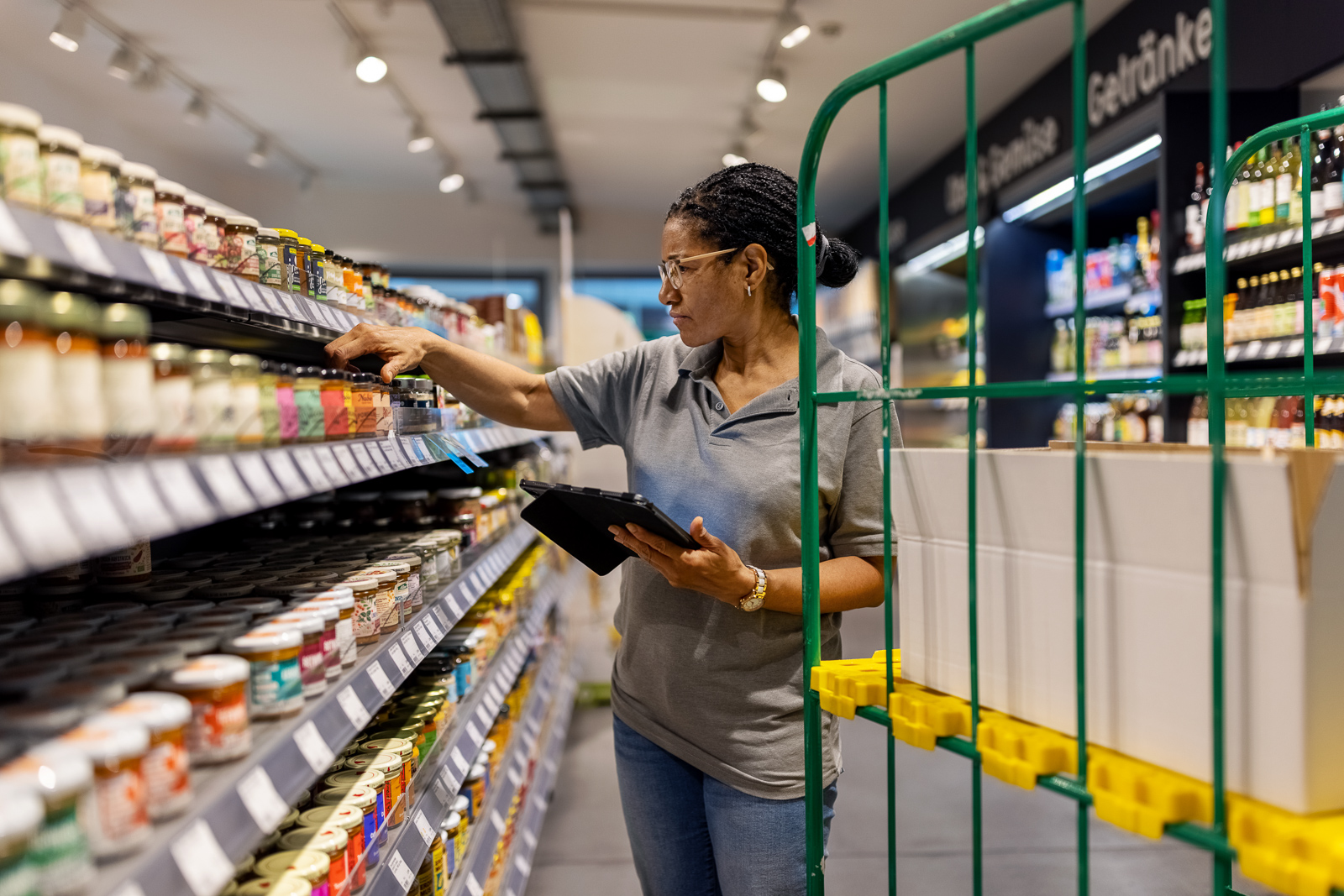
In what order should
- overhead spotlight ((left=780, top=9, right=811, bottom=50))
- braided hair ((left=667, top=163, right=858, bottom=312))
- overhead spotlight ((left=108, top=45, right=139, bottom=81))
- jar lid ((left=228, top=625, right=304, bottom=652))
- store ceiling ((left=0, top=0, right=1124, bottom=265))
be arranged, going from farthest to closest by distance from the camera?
overhead spotlight ((left=108, top=45, right=139, bottom=81))
store ceiling ((left=0, top=0, right=1124, bottom=265))
overhead spotlight ((left=780, top=9, right=811, bottom=50))
braided hair ((left=667, top=163, right=858, bottom=312))
jar lid ((left=228, top=625, right=304, bottom=652))

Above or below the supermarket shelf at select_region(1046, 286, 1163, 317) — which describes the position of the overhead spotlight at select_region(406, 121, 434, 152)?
above

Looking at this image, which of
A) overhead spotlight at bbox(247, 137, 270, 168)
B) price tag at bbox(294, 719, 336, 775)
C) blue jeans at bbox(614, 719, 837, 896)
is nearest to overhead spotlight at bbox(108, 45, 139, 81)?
overhead spotlight at bbox(247, 137, 270, 168)

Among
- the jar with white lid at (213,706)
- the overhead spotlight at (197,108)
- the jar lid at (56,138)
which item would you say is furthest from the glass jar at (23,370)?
the overhead spotlight at (197,108)

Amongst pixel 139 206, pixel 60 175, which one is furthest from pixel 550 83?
→ pixel 60 175

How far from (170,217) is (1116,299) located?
4676 mm

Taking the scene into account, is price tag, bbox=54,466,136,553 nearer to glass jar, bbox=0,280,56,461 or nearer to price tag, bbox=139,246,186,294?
glass jar, bbox=0,280,56,461

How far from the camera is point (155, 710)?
92 centimetres

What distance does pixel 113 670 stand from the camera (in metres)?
1.03

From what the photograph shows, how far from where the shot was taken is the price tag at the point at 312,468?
1.19 metres

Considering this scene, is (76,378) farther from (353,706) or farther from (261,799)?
(353,706)

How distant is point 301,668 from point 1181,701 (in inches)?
42.5

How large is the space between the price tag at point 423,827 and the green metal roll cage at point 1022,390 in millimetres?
800

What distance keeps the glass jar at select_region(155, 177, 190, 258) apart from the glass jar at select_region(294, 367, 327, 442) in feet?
0.71

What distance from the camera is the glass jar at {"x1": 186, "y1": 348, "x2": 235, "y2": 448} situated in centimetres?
101
